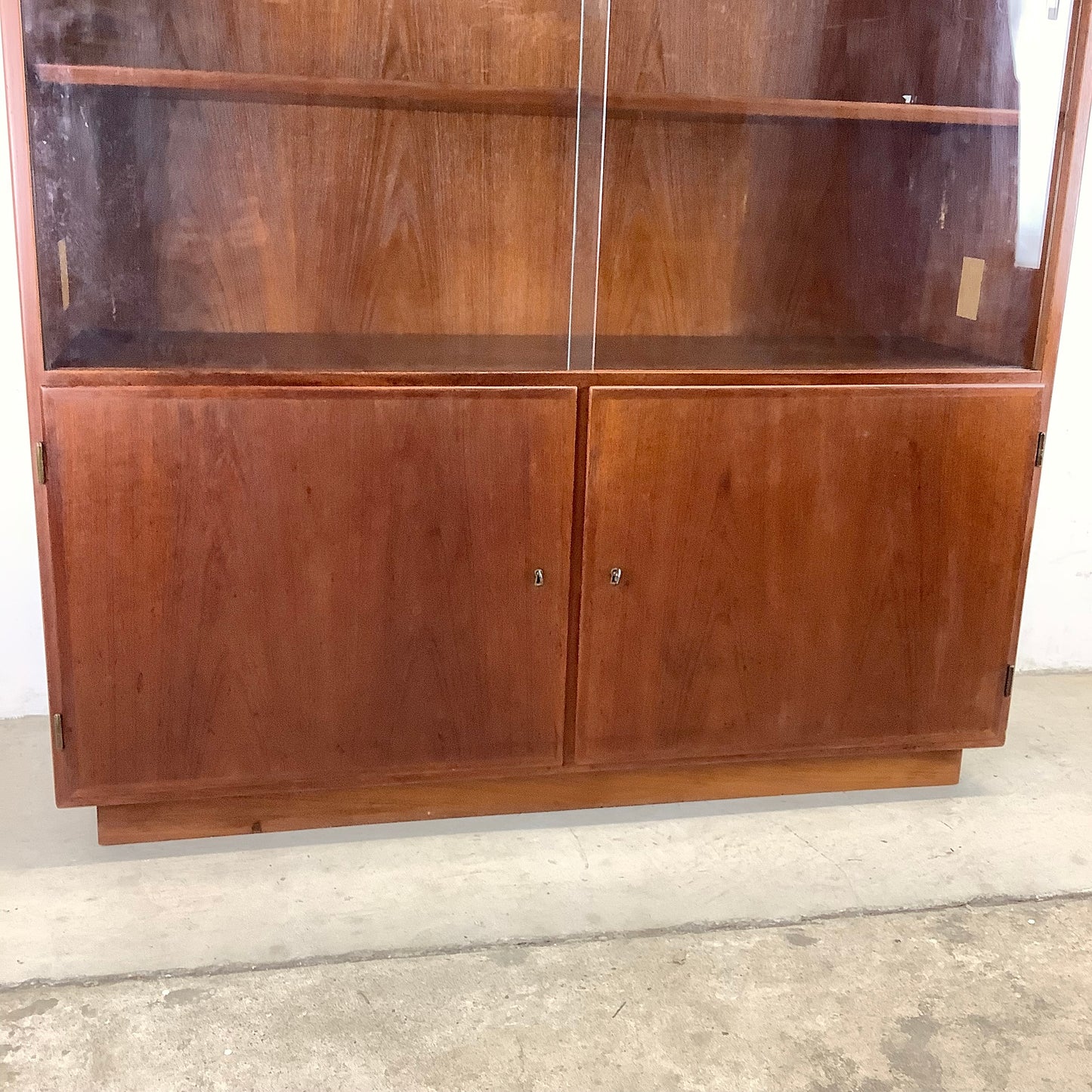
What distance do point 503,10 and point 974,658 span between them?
140 centimetres

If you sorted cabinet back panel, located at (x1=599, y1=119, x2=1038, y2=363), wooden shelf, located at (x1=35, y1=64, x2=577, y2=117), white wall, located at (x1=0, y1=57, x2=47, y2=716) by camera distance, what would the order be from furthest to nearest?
white wall, located at (x1=0, y1=57, x2=47, y2=716) → cabinet back panel, located at (x1=599, y1=119, x2=1038, y2=363) → wooden shelf, located at (x1=35, y1=64, x2=577, y2=117)

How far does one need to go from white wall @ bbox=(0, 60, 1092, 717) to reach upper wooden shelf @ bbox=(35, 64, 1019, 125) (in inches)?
21.9

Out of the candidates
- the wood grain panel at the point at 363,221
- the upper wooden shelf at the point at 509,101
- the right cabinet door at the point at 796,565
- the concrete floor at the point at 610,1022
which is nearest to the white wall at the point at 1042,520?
the wood grain panel at the point at 363,221

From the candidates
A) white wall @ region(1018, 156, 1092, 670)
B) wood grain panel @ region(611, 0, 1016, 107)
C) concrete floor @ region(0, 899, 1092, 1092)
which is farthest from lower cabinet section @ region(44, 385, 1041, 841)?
white wall @ region(1018, 156, 1092, 670)

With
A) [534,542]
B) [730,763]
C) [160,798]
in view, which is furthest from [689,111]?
[160,798]

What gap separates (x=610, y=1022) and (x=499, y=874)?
40cm

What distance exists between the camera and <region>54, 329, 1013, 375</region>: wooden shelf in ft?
5.91

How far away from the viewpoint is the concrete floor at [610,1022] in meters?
1.48

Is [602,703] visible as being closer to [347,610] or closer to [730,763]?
[730,763]

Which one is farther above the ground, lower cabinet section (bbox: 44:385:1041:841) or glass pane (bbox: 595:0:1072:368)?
glass pane (bbox: 595:0:1072:368)

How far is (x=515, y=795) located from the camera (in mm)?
2109

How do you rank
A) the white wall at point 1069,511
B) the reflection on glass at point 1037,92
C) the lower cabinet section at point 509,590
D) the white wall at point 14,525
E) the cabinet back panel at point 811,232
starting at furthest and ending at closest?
the white wall at point 1069,511 < the white wall at point 14,525 < the cabinet back panel at point 811,232 < the reflection on glass at point 1037,92 < the lower cabinet section at point 509,590

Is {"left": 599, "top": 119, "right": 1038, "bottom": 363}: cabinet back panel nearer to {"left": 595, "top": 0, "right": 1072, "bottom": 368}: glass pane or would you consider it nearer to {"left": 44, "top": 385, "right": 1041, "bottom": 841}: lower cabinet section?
{"left": 595, "top": 0, "right": 1072, "bottom": 368}: glass pane

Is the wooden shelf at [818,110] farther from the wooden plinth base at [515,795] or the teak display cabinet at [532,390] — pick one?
the wooden plinth base at [515,795]
